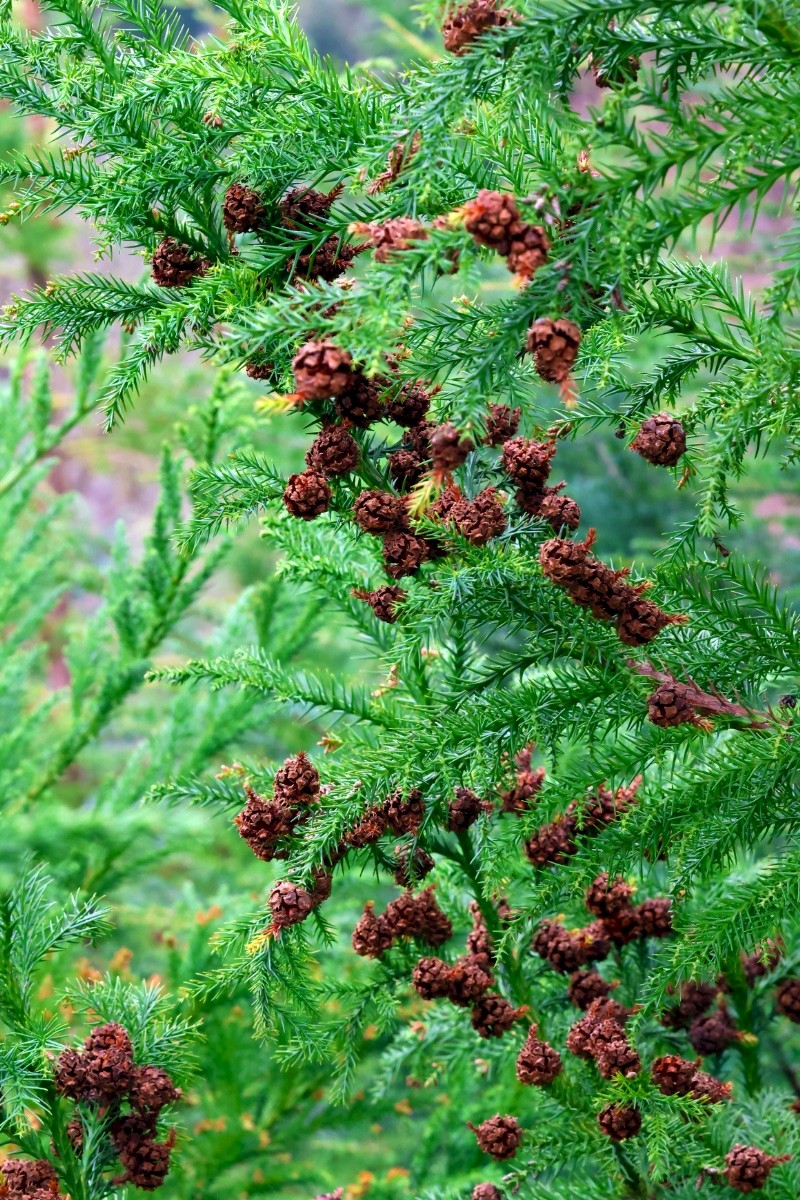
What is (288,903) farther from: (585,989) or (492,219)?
(492,219)

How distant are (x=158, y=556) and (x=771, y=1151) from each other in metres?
1.46

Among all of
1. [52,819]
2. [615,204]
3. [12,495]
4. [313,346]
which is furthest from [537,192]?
[12,495]

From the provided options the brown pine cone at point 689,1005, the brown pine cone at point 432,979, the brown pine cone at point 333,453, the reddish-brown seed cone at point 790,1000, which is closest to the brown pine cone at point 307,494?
the brown pine cone at point 333,453

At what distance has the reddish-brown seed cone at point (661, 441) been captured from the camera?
1.00 m

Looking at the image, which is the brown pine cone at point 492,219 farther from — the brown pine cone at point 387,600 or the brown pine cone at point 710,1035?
the brown pine cone at point 710,1035

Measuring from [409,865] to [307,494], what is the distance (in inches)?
14.8

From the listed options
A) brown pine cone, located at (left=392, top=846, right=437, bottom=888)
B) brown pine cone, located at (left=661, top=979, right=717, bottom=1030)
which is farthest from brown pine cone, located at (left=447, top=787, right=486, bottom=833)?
brown pine cone, located at (left=661, top=979, right=717, bottom=1030)

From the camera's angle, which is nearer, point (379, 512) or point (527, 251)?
point (527, 251)

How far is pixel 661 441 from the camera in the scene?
100 centimetres

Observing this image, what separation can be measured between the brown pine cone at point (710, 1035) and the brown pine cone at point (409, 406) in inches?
31.3

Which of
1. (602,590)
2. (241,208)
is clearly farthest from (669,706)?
(241,208)

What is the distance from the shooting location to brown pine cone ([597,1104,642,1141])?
1.05 metres

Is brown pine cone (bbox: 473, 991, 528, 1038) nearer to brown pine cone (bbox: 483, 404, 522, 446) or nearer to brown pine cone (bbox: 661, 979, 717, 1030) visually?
brown pine cone (bbox: 661, 979, 717, 1030)

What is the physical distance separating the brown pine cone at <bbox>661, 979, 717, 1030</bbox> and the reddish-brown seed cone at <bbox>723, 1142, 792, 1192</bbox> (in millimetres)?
213
